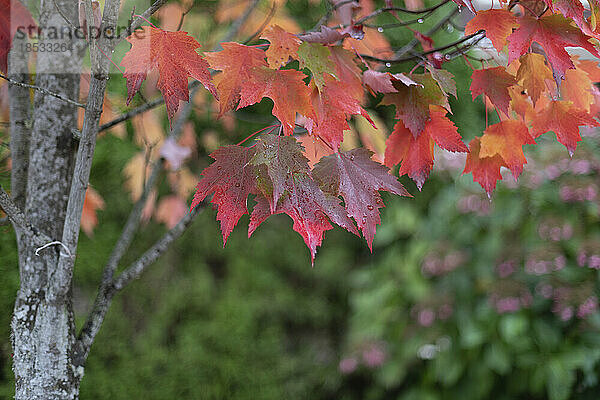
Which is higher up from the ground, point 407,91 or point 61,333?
point 407,91

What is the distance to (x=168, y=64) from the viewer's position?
0.67m

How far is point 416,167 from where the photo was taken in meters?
0.78

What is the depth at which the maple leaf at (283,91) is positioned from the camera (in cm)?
69

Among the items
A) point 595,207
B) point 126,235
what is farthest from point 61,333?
point 595,207

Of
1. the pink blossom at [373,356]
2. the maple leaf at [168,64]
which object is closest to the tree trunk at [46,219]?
the maple leaf at [168,64]

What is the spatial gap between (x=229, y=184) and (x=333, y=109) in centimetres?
18

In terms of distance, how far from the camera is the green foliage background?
1822mm

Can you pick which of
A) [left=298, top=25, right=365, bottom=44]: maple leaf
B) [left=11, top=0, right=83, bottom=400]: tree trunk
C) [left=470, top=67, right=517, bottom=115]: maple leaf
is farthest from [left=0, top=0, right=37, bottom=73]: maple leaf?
[left=470, top=67, right=517, bottom=115]: maple leaf

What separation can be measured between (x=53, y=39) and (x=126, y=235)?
387 mm

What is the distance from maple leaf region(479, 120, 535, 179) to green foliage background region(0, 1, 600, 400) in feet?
3.67

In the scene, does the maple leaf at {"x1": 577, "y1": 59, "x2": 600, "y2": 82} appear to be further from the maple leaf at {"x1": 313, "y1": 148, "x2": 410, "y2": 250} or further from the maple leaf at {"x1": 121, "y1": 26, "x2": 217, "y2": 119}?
the maple leaf at {"x1": 121, "y1": 26, "x2": 217, "y2": 119}

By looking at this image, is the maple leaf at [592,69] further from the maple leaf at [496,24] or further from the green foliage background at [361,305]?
the green foliage background at [361,305]

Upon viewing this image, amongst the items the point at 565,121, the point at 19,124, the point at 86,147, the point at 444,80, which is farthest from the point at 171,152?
the point at 565,121

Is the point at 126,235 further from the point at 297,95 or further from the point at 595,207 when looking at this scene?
the point at 595,207
